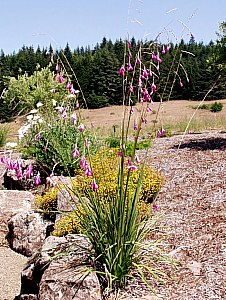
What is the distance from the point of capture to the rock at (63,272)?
319 cm

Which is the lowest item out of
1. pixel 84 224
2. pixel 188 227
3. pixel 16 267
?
pixel 16 267

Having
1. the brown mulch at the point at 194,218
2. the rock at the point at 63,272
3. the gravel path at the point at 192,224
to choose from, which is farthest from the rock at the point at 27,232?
the brown mulch at the point at 194,218

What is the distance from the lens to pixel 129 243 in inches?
134

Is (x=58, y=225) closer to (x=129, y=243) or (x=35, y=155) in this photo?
(x=129, y=243)

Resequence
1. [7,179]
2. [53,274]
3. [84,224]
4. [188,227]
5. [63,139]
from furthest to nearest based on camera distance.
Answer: [7,179] → [63,139] → [188,227] → [84,224] → [53,274]

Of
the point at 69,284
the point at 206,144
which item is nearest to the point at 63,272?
the point at 69,284

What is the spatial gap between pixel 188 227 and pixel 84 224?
1.45 meters

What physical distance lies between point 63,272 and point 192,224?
1791 millimetres

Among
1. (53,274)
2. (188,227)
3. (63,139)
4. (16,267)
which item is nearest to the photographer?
(53,274)

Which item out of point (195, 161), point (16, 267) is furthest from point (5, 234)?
→ point (195, 161)

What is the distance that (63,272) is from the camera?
3.34m

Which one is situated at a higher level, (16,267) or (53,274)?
(53,274)

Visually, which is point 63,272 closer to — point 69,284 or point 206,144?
point 69,284

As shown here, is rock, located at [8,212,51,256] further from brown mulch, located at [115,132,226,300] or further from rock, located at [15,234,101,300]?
brown mulch, located at [115,132,226,300]
